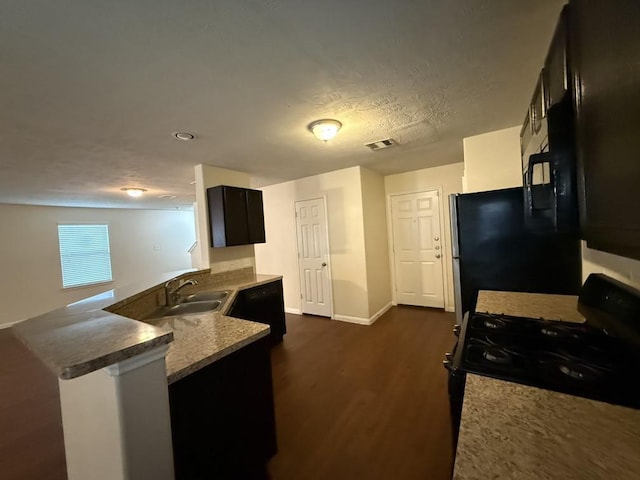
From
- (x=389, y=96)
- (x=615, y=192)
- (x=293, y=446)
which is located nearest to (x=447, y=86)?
(x=389, y=96)

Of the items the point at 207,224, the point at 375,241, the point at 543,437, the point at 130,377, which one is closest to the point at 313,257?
the point at 375,241

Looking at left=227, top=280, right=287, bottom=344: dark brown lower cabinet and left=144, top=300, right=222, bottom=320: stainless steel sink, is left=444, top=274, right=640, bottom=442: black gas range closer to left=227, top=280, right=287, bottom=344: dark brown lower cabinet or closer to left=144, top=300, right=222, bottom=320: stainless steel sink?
left=144, top=300, right=222, bottom=320: stainless steel sink

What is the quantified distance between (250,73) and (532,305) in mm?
2206

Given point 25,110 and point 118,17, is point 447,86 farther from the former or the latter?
point 25,110

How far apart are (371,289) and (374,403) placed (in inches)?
78.6

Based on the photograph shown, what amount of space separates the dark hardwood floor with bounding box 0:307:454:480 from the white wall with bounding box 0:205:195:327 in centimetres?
207

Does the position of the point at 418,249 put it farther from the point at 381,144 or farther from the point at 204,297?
the point at 204,297

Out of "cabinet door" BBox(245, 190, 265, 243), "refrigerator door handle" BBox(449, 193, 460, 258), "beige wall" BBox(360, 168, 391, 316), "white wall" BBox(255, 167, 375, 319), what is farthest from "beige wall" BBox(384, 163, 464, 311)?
"cabinet door" BBox(245, 190, 265, 243)

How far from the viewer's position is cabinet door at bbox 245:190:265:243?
11.4ft

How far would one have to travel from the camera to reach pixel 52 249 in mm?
5355

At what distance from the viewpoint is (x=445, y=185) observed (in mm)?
4160

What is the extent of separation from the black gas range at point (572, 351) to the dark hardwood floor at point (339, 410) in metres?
0.91

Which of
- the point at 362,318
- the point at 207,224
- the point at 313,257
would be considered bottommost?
the point at 362,318

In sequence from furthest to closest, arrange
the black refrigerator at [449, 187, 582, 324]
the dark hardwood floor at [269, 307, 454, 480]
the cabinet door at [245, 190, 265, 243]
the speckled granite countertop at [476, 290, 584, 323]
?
the cabinet door at [245, 190, 265, 243] < the black refrigerator at [449, 187, 582, 324] < the dark hardwood floor at [269, 307, 454, 480] < the speckled granite countertop at [476, 290, 584, 323]
